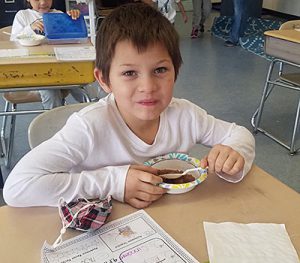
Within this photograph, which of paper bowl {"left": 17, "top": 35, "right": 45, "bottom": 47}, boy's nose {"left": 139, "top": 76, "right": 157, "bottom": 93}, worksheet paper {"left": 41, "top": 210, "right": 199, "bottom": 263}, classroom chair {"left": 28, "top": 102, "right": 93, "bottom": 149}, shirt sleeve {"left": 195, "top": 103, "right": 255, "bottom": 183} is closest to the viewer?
worksheet paper {"left": 41, "top": 210, "right": 199, "bottom": 263}

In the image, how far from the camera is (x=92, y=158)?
100 centimetres

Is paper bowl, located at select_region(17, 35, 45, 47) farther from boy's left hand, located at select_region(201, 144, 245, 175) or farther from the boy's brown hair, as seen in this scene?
boy's left hand, located at select_region(201, 144, 245, 175)

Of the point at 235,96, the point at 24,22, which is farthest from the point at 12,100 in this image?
the point at 235,96

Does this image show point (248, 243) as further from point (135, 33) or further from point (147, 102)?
point (135, 33)

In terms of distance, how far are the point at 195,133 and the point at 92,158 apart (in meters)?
0.31

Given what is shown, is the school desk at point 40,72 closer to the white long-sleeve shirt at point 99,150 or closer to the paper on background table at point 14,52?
the paper on background table at point 14,52

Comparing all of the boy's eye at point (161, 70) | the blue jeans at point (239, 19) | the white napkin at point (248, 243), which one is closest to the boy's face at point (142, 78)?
the boy's eye at point (161, 70)

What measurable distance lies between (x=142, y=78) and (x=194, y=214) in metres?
0.35

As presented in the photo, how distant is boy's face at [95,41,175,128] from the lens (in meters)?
0.92

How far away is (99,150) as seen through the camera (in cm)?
100

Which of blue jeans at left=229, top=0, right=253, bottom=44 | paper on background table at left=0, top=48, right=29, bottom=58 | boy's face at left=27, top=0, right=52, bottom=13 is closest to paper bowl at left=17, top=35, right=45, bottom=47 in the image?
paper on background table at left=0, top=48, right=29, bottom=58

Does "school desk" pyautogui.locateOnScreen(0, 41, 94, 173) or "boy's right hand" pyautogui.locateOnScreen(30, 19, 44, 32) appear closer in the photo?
"school desk" pyautogui.locateOnScreen(0, 41, 94, 173)

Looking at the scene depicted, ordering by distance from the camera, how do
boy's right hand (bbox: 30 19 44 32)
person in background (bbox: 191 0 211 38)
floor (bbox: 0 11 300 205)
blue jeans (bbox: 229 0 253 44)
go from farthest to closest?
person in background (bbox: 191 0 211 38)
blue jeans (bbox: 229 0 253 44)
floor (bbox: 0 11 300 205)
boy's right hand (bbox: 30 19 44 32)

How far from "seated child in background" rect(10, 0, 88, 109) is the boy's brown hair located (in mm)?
1037
